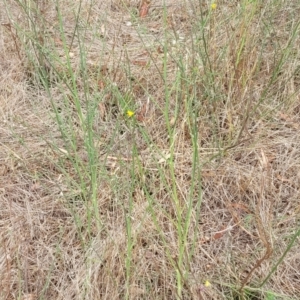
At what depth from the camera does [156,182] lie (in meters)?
1.52

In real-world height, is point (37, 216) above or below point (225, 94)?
below

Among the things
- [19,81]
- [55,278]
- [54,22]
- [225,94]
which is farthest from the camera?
[54,22]

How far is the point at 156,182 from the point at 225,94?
0.49 metres

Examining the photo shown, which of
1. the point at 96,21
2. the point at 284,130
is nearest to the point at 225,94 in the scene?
the point at 284,130

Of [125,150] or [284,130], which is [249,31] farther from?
[125,150]

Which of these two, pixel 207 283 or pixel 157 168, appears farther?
pixel 157 168

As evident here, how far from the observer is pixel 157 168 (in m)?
1.52

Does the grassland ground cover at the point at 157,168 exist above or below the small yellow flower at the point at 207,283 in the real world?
above

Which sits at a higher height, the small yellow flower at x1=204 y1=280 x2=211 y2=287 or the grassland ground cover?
the grassland ground cover

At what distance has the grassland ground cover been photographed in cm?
127

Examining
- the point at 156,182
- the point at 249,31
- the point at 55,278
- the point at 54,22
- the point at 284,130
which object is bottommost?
the point at 55,278

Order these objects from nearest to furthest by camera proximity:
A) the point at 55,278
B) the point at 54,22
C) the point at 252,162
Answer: the point at 55,278 → the point at 252,162 → the point at 54,22

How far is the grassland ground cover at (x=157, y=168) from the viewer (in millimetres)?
1272

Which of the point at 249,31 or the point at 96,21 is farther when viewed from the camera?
the point at 96,21
